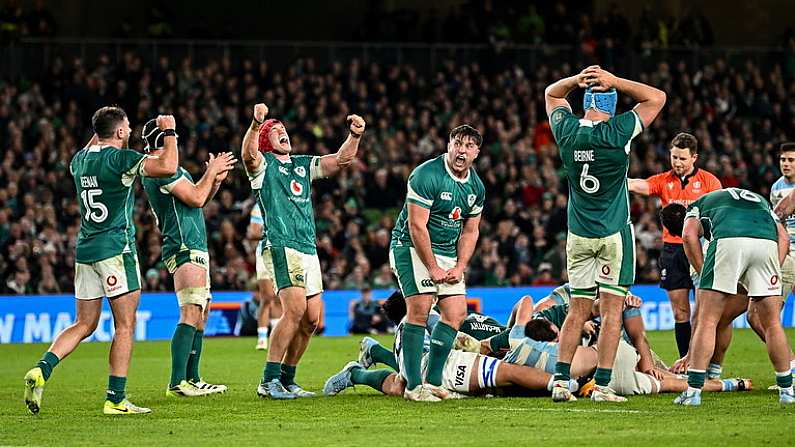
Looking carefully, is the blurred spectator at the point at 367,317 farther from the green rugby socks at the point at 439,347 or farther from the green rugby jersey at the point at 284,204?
the green rugby socks at the point at 439,347

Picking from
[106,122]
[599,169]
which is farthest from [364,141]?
[106,122]

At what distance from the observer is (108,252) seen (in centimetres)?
1057

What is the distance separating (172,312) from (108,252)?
11646 millimetres

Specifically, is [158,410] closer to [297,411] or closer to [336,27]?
[297,411]

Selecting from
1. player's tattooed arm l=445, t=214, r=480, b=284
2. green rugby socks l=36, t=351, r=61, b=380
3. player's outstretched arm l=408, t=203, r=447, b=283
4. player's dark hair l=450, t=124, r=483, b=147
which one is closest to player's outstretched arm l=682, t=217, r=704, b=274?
player's tattooed arm l=445, t=214, r=480, b=284

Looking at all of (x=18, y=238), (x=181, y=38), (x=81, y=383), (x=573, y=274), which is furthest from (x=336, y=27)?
(x=573, y=274)

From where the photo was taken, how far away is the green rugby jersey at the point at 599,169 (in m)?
10.8

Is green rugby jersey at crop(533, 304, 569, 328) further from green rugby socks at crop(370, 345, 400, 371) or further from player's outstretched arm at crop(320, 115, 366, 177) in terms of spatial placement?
player's outstretched arm at crop(320, 115, 366, 177)

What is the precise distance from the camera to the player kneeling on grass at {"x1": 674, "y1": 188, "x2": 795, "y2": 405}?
10.3m

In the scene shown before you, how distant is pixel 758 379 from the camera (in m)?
13.1

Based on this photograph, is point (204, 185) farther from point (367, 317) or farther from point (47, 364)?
point (367, 317)

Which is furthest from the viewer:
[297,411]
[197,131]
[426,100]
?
[426,100]

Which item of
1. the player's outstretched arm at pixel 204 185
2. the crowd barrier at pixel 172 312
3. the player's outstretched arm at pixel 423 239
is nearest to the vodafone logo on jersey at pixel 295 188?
the player's outstretched arm at pixel 204 185

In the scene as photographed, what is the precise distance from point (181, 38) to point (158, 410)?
21687mm
